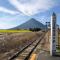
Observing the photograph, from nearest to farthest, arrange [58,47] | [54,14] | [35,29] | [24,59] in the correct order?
[54,14] → [24,59] → [58,47] → [35,29]

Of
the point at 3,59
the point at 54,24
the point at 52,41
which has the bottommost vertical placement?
the point at 3,59

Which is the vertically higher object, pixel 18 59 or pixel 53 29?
pixel 53 29

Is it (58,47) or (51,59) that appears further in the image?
(58,47)

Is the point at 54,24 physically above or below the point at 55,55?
above

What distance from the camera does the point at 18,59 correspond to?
14617mm

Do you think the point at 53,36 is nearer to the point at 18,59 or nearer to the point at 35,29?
the point at 18,59

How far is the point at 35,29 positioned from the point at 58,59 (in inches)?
6346

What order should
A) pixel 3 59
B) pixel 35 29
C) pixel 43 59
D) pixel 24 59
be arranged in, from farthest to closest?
1. pixel 35 29
2. pixel 3 59
3. pixel 24 59
4. pixel 43 59

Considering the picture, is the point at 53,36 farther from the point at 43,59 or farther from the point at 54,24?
the point at 43,59

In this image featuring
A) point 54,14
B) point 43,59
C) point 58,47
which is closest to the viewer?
point 43,59

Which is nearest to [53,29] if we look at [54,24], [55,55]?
[54,24]

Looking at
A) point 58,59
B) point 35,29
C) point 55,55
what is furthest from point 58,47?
point 35,29

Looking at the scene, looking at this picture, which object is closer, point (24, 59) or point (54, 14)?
point (54, 14)

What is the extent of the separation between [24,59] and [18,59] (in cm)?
53
